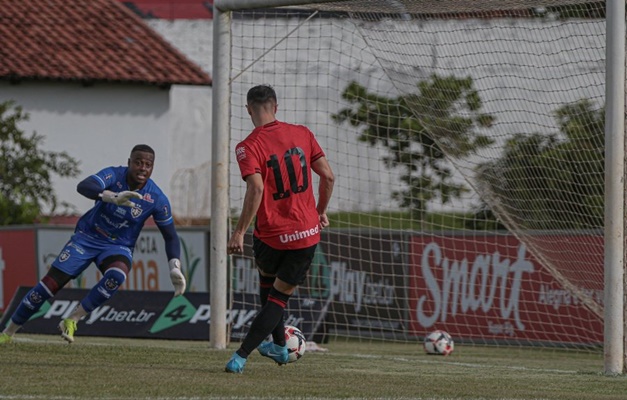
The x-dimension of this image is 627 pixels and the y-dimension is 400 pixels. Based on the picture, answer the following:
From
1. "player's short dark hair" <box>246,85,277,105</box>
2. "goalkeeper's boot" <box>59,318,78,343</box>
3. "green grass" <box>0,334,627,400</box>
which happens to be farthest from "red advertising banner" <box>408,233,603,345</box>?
"player's short dark hair" <box>246,85,277,105</box>

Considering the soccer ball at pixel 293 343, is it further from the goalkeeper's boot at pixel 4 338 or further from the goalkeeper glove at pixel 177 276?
the goalkeeper's boot at pixel 4 338

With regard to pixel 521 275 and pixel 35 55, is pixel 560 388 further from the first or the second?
pixel 35 55

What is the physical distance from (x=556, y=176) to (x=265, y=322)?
17.0 ft

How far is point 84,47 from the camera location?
28.9 m

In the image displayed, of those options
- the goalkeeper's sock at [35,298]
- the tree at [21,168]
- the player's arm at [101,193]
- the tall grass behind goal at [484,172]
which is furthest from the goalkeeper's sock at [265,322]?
the tree at [21,168]

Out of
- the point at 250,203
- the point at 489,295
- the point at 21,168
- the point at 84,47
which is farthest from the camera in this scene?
the point at 84,47

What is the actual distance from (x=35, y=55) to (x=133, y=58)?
2283mm

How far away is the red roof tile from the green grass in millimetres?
17927

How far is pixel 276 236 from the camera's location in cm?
815

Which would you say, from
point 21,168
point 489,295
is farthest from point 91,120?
point 489,295

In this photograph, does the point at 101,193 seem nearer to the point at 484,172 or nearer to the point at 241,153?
the point at 241,153

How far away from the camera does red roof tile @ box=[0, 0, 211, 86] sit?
1104 inches

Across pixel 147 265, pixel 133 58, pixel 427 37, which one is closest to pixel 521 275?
pixel 427 37

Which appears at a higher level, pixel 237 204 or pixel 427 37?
pixel 427 37
